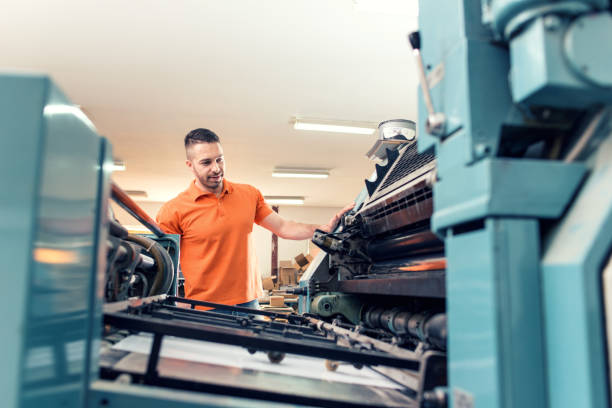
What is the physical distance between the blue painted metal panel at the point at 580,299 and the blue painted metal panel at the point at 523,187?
33 millimetres

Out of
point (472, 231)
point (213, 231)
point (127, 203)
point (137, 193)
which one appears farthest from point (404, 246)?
point (137, 193)

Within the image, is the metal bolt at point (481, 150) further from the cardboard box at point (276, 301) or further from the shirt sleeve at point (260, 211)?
the cardboard box at point (276, 301)

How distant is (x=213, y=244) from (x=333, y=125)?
4403mm

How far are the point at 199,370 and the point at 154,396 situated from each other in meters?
0.40

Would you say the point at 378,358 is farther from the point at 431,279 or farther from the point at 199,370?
the point at 199,370

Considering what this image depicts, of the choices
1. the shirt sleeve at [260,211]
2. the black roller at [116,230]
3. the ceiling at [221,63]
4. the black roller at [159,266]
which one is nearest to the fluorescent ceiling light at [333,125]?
the ceiling at [221,63]

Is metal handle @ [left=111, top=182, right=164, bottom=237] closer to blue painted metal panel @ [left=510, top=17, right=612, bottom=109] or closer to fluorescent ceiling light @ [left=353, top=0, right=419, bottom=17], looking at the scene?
blue painted metal panel @ [left=510, top=17, right=612, bottom=109]

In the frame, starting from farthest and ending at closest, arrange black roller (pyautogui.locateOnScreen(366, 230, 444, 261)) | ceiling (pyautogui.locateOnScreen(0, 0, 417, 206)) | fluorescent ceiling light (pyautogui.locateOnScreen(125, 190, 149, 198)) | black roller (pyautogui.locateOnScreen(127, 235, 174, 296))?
fluorescent ceiling light (pyautogui.locateOnScreen(125, 190, 149, 198)) < ceiling (pyautogui.locateOnScreen(0, 0, 417, 206)) < black roller (pyautogui.locateOnScreen(127, 235, 174, 296)) < black roller (pyautogui.locateOnScreen(366, 230, 444, 261))

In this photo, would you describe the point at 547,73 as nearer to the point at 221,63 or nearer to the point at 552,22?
the point at 552,22

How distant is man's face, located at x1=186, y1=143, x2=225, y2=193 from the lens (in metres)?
3.26

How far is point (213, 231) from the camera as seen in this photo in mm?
3213

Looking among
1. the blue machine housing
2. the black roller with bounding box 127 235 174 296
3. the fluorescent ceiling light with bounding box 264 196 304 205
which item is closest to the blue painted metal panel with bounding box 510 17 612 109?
the blue machine housing

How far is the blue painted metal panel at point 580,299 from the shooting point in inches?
27.5

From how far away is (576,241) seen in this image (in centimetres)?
75
